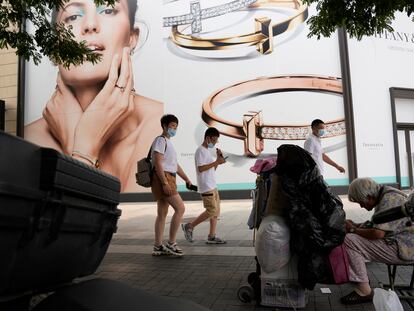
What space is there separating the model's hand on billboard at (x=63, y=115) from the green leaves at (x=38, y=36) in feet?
39.9

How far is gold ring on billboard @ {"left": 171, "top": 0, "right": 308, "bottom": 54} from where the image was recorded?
16062 mm

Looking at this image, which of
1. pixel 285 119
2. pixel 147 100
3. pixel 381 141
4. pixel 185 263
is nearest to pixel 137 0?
pixel 147 100

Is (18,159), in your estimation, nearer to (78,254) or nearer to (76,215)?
(76,215)

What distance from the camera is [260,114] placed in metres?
15.8

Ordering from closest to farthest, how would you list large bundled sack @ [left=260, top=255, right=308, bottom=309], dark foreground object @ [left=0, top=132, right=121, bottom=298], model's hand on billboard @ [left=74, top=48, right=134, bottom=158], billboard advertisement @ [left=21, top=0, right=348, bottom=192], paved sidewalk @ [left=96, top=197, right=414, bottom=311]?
dark foreground object @ [left=0, top=132, right=121, bottom=298], large bundled sack @ [left=260, top=255, right=308, bottom=309], paved sidewalk @ [left=96, top=197, right=414, bottom=311], billboard advertisement @ [left=21, top=0, right=348, bottom=192], model's hand on billboard @ [left=74, top=48, right=134, bottom=158]

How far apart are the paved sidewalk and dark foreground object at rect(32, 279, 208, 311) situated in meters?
2.13

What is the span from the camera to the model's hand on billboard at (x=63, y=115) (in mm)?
18016

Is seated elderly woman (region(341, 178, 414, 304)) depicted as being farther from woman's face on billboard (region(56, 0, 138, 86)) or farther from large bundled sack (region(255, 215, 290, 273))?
woman's face on billboard (region(56, 0, 138, 86))

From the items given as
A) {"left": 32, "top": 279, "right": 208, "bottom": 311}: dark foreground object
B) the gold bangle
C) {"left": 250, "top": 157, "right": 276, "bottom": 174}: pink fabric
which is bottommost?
{"left": 32, "top": 279, "right": 208, "bottom": 311}: dark foreground object

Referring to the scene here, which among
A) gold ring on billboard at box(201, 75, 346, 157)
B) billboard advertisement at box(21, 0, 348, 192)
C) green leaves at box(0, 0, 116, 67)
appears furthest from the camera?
billboard advertisement at box(21, 0, 348, 192)

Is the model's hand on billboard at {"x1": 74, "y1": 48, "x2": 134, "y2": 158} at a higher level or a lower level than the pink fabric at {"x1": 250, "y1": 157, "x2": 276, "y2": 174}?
higher

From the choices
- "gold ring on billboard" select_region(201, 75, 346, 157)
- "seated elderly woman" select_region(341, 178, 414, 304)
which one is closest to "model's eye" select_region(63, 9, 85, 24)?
"gold ring on billboard" select_region(201, 75, 346, 157)

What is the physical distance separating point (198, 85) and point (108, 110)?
409 centimetres

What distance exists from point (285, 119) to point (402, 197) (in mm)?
12237
